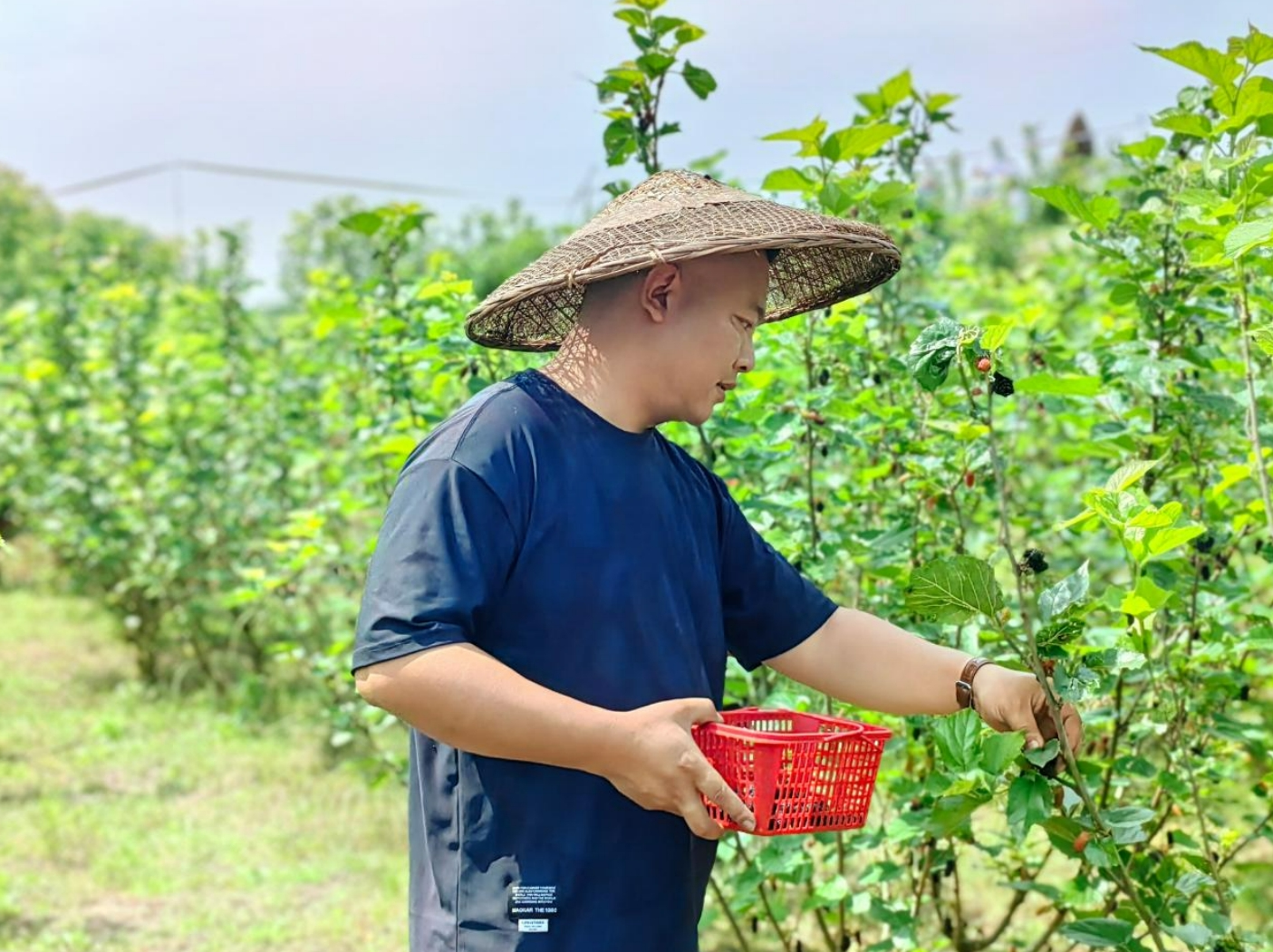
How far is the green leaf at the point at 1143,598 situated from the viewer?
6.21 ft

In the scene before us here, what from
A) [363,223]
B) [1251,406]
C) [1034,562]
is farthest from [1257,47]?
[363,223]

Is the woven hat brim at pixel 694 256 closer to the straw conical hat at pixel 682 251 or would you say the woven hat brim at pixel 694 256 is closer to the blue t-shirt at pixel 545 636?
the straw conical hat at pixel 682 251

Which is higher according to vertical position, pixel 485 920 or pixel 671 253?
pixel 671 253

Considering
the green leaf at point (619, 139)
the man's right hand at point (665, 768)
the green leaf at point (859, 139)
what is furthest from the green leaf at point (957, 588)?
the green leaf at point (619, 139)

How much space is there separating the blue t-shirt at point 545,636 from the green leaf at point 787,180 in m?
0.88

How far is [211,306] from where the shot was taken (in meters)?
5.88

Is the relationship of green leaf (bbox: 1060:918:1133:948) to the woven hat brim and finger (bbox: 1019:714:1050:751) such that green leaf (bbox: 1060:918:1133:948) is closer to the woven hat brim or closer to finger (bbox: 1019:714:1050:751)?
finger (bbox: 1019:714:1050:751)

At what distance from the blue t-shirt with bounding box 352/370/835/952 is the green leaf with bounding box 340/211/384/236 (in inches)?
54.8

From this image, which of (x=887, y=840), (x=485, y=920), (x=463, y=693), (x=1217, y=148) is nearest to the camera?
(x=463, y=693)

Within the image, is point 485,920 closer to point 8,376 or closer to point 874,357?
point 874,357

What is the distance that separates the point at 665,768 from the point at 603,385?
20.7 inches

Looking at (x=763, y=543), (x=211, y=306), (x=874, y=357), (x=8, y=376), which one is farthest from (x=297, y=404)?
(x=763, y=543)

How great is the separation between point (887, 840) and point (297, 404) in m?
3.60

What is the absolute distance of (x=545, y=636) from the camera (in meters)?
1.73
